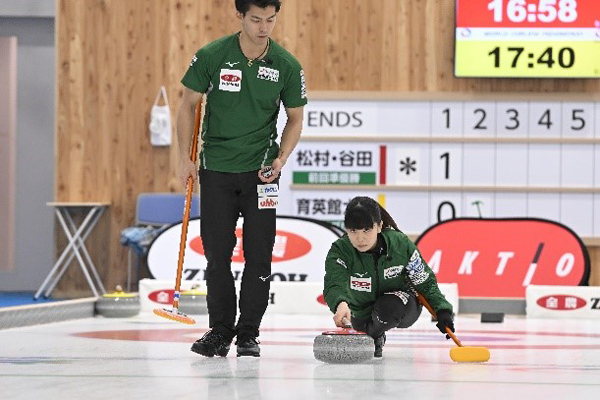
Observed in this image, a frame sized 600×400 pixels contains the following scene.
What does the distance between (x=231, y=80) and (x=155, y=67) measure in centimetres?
563

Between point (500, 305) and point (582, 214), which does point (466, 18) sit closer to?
point (582, 214)

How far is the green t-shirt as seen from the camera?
399 centimetres

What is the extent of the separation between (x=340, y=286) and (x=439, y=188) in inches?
209

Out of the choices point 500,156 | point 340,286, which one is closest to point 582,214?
point 500,156

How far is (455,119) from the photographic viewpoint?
362 inches

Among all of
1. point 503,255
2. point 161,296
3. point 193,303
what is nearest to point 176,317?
point 193,303

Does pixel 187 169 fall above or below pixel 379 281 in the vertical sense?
above

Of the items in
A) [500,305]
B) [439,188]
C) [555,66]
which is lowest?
[500,305]

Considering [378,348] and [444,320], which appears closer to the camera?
[444,320]

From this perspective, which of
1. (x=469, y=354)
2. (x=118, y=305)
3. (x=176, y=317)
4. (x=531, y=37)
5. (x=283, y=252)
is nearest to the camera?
(x=469, y=354)

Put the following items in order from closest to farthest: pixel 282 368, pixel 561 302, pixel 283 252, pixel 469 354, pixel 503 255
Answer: pixel 282 368 < pixel 469 354 < pixel 561 302 < pixel 283 252 < pixel 503 255

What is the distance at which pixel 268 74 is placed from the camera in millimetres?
4016

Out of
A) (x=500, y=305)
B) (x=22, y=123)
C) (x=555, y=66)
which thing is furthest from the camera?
(x=22, y=123)

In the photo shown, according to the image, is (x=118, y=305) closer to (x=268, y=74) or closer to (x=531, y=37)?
(x=268, y=74)
